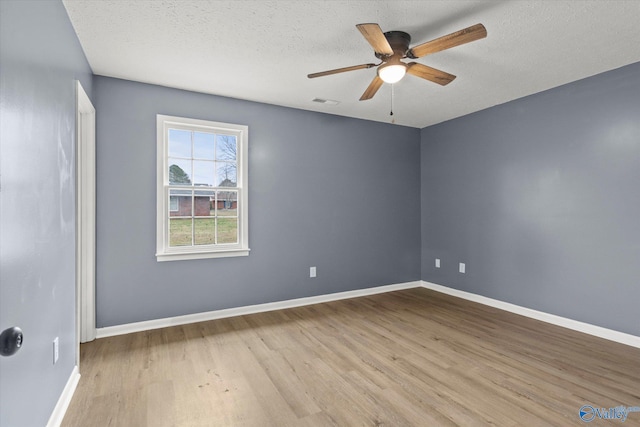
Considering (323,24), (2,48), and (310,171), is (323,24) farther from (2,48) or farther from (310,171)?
(310,171)

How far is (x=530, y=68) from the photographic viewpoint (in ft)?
10.1

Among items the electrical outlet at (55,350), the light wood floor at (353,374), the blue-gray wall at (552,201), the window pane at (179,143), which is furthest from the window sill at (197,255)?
the blue-gray wall at (552,201)

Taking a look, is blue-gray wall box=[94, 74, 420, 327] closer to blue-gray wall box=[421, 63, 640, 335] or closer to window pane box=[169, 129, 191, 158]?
window pane box=[169, 129, 191, 158]

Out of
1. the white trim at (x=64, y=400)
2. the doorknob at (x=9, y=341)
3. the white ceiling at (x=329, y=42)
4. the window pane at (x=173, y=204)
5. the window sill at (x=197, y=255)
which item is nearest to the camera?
the doorknob at (x=9, y=341)

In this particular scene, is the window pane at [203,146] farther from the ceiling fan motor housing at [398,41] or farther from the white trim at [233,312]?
the ceiling fan motor housing at [398,41]

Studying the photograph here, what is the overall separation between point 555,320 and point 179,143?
4.57 m

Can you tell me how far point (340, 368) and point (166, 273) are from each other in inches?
82.3

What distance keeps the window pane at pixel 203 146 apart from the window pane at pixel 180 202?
44 cm

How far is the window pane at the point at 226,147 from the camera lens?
3.81 metres

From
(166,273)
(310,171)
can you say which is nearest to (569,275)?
(310,171)

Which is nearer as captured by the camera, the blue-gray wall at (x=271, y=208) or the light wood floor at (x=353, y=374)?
the light wood floor at (x=353, y=374)

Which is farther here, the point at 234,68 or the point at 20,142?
the point at 234,68

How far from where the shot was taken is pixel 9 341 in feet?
3.49

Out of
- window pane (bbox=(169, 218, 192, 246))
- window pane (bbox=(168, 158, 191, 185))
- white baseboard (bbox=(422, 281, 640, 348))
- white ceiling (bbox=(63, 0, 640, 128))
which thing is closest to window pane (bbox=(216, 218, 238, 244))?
window pane (bbox=(169, 218, 192, 246))
